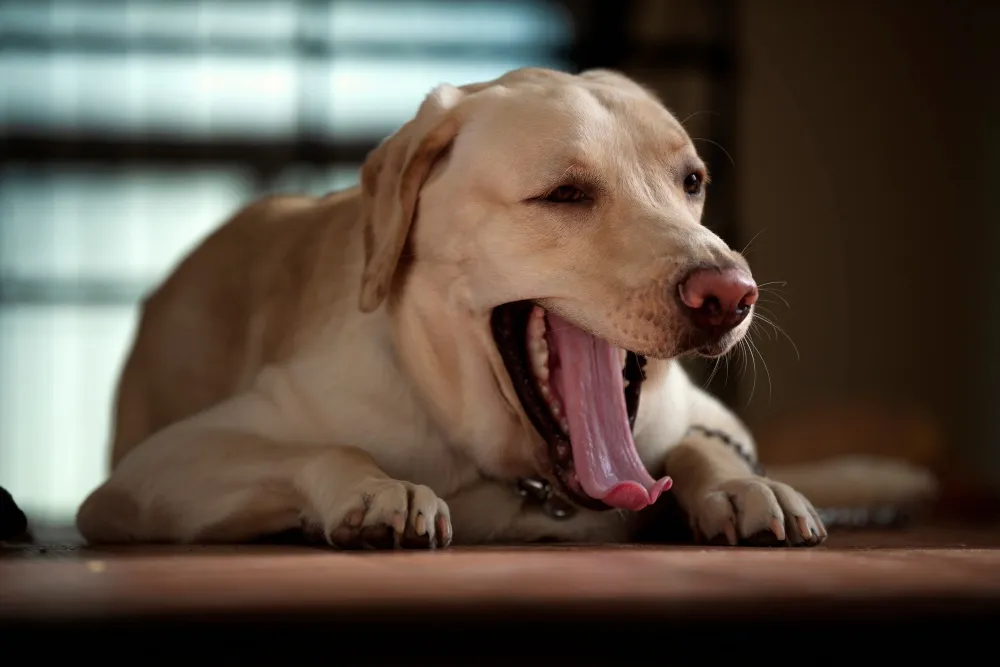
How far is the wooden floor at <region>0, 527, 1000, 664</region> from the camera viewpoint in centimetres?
96

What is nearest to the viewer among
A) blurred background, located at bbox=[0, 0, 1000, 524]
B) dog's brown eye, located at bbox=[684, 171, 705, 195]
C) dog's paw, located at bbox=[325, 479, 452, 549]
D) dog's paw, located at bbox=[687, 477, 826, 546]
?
dog's paw, located at bbox=[325, 479, 452, 549]

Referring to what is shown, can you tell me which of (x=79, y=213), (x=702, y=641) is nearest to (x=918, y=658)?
(x=702, y=641)

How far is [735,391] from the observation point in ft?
17.7

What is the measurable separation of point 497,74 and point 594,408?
→ 168 inches

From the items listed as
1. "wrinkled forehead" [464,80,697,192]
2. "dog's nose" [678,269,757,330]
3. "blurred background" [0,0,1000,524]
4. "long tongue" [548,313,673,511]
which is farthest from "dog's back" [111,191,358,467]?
"blurred background" [0,0,1000,524]

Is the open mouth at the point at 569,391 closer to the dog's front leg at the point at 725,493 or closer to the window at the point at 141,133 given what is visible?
the dog's front leg at the point at 725,493

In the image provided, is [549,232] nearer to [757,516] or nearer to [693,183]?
[693,183]

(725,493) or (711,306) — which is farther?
(725,493)

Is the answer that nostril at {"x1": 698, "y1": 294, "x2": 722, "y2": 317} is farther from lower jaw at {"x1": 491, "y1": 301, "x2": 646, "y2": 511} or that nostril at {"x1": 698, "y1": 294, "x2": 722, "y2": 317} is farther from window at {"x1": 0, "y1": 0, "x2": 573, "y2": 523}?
window at {"x1": 0, "y1": 0, "x2": 573, "y2": 523}

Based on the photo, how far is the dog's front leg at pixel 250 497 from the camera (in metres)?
1.58

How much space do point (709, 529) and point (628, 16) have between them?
4.59m

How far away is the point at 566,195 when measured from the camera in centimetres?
179

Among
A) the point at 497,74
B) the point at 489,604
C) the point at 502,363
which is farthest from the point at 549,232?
the point at 497,74

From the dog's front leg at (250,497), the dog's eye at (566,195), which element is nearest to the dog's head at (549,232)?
the dog's eye at (566,195)
